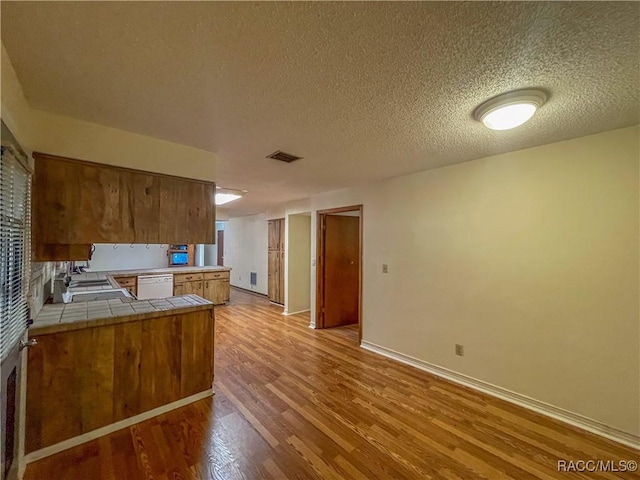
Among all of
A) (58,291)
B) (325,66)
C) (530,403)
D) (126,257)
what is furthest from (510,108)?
(126,257)

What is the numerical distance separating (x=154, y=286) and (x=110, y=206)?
11.8 feet

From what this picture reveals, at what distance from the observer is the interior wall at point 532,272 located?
1.96 meters

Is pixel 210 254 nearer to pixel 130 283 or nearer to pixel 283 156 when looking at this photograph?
pixel 130 283

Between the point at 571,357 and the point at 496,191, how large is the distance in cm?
152

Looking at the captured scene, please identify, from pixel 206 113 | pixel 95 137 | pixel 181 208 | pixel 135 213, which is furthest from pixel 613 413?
pixel 95 137

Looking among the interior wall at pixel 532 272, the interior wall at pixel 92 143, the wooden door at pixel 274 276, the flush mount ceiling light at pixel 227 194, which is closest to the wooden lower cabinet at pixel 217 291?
the wooden door at pixel 274 276

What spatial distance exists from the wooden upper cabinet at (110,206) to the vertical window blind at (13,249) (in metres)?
0.25

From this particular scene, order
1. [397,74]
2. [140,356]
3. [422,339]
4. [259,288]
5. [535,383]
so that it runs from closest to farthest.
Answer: [397,74], [140,356], [535,383], [422,339], [259,288]

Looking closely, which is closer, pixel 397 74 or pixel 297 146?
pixel 397 74

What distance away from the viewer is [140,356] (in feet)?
7.03

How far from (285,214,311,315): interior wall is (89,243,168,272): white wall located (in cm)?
360

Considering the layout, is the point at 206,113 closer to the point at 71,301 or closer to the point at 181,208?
the point at 181,208

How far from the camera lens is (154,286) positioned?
5.07m

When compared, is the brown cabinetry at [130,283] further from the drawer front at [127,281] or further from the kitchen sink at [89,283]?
the kitchen sink at [89,283]
